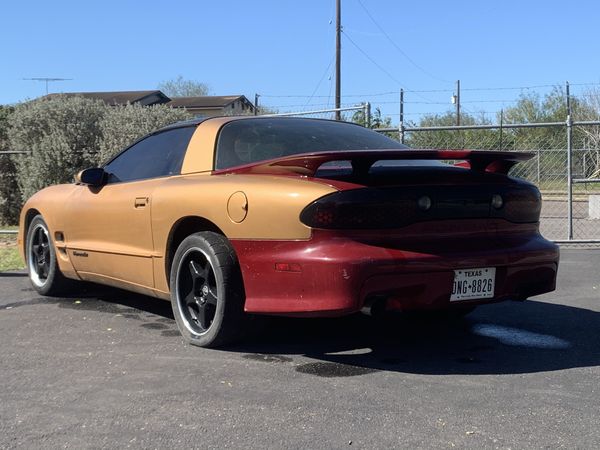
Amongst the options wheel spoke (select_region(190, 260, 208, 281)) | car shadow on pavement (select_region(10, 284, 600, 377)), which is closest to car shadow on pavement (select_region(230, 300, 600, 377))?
car shadow on pavement (select_region(10, 284, 600, 377))

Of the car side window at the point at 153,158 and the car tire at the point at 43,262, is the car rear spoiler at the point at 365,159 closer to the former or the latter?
the car side window at the point at 153,158

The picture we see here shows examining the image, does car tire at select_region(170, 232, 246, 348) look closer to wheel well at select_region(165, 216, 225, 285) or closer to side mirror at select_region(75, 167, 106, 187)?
wheel well at select_region(165, 216, 225, 285)

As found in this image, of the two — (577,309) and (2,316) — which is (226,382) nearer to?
(2,316)

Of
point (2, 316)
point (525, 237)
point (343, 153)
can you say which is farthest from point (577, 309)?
point (2, 316)

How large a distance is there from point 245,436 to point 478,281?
5.49 feet

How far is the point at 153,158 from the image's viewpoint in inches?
201

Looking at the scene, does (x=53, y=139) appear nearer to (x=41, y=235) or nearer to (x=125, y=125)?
(x=125, y=125)

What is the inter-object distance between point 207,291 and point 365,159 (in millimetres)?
1335

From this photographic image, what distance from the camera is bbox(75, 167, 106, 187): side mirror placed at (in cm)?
536

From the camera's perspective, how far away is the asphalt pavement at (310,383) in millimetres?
2895

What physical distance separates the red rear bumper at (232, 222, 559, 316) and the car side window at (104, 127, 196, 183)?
1.22 m

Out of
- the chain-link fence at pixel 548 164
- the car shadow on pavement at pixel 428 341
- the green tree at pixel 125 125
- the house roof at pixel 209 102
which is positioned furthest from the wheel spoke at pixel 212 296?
the house roof at pixel 209 102

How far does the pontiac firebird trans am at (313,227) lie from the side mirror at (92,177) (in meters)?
0.44

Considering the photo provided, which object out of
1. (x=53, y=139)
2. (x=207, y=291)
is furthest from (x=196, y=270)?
(x=53, y=139)
